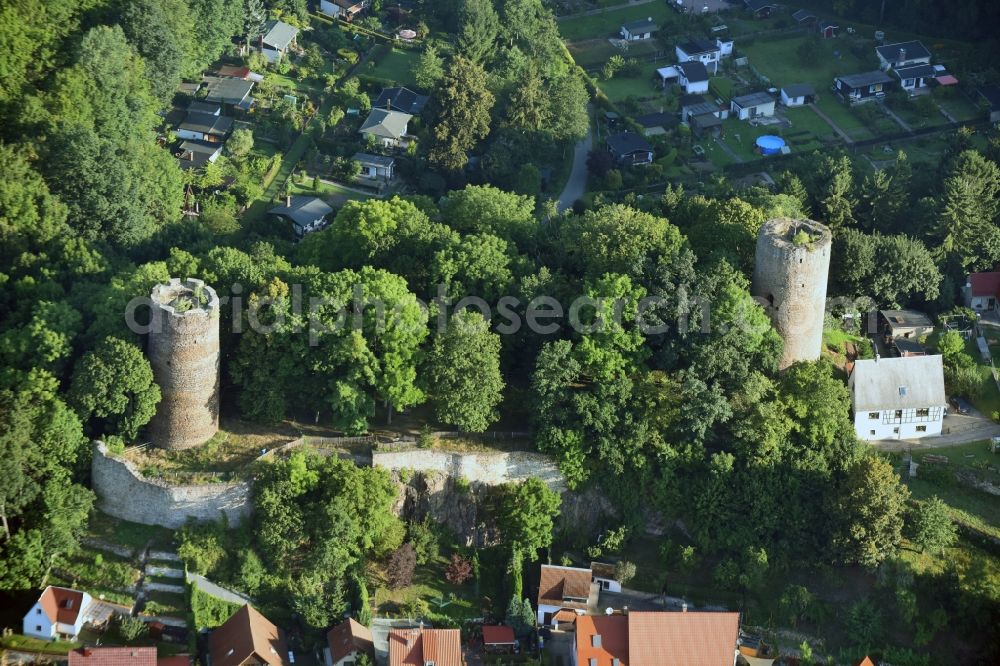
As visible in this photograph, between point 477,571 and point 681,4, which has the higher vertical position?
point 681,4

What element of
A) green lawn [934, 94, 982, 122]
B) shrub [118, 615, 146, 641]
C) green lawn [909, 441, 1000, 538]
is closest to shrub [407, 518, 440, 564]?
shrub [118, 615, 146, 641]

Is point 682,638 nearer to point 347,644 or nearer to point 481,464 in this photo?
point 481,464

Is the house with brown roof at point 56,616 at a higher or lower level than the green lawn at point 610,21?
lower

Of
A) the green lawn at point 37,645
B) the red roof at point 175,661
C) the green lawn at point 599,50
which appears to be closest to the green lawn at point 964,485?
the red roof at point 175,661

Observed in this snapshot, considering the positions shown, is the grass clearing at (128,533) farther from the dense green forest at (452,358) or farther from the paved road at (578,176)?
the paved road at (578,176)

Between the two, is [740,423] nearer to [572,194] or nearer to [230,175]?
[572,194]

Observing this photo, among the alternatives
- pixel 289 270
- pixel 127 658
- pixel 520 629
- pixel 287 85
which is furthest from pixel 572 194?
pixel 127 658
